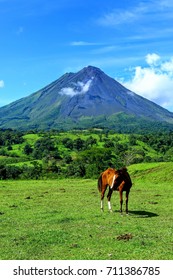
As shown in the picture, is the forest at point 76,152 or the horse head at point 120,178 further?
the forest at point 76,152

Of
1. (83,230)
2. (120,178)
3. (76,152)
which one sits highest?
(76,152)

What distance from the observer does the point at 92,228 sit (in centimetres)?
1967

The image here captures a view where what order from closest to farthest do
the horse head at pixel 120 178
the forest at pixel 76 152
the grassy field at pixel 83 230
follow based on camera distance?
the grassy field at pixel 83 230
the horse head at pixel 120 178
the forest at pixel 76 152

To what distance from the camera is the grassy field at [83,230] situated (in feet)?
48.8

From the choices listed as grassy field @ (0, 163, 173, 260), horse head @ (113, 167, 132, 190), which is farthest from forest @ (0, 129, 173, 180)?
horse head @ (113, 167, 132, 190)

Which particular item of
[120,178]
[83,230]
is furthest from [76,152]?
[83,230]

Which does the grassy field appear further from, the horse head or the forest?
the forest

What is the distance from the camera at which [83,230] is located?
19188 millimetres

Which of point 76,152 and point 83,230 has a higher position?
point 76,152

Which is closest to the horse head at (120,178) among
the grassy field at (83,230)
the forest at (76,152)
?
the grassy field at (83,230)

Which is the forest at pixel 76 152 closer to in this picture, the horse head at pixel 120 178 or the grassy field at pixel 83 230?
the grassy field at pixel 83 230

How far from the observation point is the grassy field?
14867 mm

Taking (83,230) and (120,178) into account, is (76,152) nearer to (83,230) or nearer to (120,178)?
(120,178)
